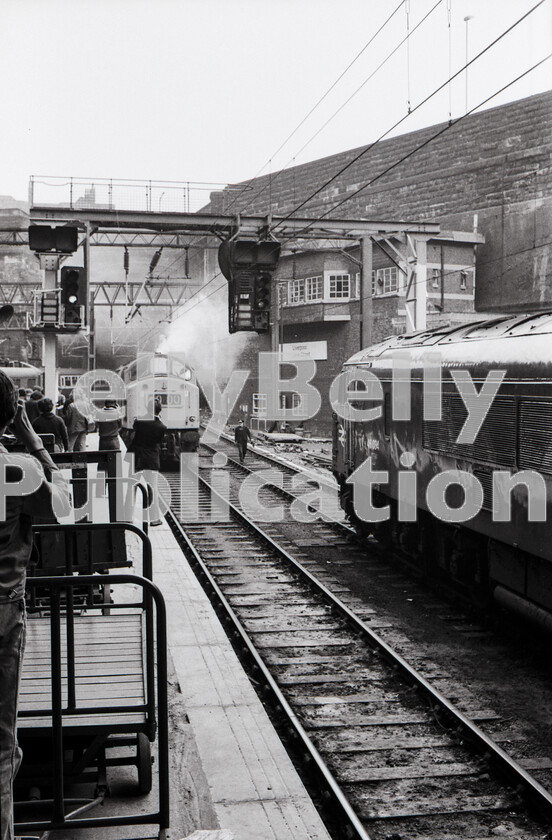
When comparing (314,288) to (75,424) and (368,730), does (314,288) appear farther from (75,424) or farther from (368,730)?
(368,730)

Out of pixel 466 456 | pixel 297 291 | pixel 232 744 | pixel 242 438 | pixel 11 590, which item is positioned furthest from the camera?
A: pixel 297 291

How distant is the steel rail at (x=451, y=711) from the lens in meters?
5.82

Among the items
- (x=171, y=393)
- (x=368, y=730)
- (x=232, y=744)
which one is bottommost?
(x=368, y=730)

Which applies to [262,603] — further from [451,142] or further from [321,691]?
[451,142]

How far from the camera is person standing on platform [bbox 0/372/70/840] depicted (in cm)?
341

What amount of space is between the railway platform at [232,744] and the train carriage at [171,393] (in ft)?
58.2

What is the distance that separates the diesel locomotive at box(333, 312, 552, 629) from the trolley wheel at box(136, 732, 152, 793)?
4.34m

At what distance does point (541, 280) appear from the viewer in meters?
36.5

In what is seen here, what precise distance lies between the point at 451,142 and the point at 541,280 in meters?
8.91

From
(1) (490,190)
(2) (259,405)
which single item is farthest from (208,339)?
(1) (490,190)

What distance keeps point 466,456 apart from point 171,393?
1839cm

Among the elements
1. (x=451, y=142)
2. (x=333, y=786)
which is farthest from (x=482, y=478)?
(x=451, y=142)

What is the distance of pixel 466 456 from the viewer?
1016 cm

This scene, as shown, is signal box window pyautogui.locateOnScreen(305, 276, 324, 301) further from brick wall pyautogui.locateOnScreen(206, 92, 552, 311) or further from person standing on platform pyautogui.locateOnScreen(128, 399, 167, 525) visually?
person standing on platform pyautogui.locateOnScreen(128, 399, 167, 525)
